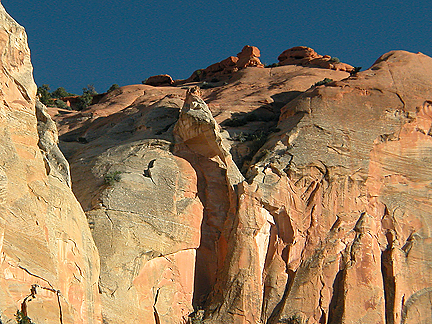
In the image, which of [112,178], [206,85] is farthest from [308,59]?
[112,178]

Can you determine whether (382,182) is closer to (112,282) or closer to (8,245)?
(112,282)

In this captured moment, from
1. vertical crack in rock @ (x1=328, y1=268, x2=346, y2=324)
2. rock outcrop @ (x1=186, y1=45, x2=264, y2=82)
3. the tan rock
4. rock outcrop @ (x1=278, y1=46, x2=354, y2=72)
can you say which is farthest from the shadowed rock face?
rock outcrop @ (x1=186, y1=45, x2=264, y2=82)

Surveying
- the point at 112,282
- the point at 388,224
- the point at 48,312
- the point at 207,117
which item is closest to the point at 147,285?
the point at 112,282

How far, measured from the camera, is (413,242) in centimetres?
2805

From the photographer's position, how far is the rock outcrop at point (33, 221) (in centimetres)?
1936

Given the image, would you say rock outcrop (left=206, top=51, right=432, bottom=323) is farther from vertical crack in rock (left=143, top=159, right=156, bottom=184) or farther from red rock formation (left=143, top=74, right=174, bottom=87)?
red rock formation (left=143, top=74, right=174, bottom=87)

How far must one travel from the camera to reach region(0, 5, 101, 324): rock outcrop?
762 inches

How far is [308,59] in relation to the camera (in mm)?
53250

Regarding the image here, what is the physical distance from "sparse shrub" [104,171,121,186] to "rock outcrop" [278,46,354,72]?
24.5 meters

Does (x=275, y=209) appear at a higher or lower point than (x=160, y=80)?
lower

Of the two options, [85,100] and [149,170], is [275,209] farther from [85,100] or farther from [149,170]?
[85,100]

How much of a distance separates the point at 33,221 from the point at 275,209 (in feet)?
33.5

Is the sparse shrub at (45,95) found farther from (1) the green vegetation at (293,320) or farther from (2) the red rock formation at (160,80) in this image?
(1) the green vegetation at (293,320)

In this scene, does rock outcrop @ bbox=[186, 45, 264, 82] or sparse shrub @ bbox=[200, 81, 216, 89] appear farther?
rock outcrop @ bbox=[186, 45, 264, 82]
